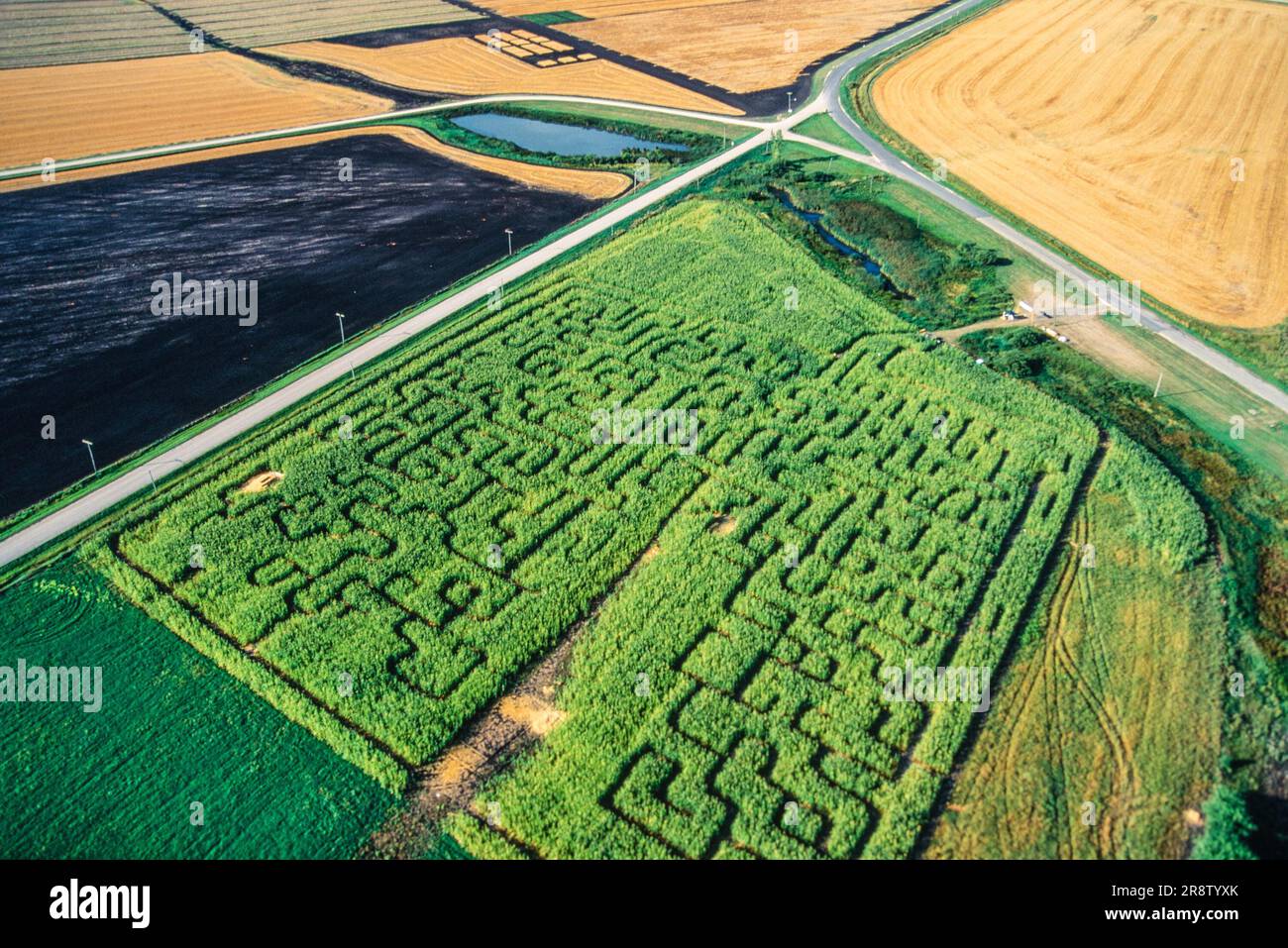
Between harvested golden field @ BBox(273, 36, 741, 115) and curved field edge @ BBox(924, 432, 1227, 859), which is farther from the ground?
harvested golden field @ BBox(273, 36, 741, 115)

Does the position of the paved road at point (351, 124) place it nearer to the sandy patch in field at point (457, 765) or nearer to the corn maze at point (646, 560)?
the corn maze at point (646, 560)

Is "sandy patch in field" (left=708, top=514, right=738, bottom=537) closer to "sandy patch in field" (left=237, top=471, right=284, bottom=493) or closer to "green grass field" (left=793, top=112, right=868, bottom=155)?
"sandy patch in field" (left=237, top=471, right=284, bottom=493)

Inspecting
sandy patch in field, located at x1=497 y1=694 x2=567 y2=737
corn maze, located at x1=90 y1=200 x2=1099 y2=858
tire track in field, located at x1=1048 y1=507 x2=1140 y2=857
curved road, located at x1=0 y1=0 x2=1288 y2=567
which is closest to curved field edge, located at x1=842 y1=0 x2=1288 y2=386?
curved road, located at x1=0 y1=0 x2=1288 y2=567

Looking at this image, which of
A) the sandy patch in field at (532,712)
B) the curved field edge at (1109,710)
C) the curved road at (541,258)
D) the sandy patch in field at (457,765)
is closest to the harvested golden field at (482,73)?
the curved road at (541,258)

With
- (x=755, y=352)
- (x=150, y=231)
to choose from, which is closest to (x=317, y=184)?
(x=150, y=231)

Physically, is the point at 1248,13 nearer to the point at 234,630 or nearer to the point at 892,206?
the point at 892,206

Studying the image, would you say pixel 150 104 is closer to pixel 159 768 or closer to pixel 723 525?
pixel 723 525
